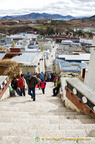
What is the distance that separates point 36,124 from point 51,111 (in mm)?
1502

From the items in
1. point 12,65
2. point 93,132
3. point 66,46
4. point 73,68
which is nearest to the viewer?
point 93,132

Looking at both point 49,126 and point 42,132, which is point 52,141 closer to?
point 42,132

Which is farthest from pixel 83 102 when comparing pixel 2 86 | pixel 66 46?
pixel 66 46

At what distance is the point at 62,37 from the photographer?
6700 centimetres

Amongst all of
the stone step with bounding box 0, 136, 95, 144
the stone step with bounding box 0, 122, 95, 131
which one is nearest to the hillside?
the stone step with bounding box 0, 122, 95, 131

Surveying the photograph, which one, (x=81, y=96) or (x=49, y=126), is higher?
(x=81, y=96)

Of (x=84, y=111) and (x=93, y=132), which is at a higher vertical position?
(x=93, y=132)

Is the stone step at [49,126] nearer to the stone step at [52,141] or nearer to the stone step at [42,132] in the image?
the stone step at [42,132]

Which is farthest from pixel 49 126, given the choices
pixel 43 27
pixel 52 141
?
pixel 43 27

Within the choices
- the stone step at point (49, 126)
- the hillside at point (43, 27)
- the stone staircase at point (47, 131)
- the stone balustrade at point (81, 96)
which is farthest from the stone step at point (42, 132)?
the hillside at point (43, 27)

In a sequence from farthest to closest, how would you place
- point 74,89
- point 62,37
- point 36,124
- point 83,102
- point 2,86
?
point 62,37
point 2,86
point 74,89
point 83,102
point 36,124

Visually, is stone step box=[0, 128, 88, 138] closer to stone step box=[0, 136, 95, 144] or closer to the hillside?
stone step box=[0, 136, 95, 144]

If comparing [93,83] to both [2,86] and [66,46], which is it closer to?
[2,86]

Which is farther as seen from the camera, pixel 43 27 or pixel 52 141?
pixel 43 27
